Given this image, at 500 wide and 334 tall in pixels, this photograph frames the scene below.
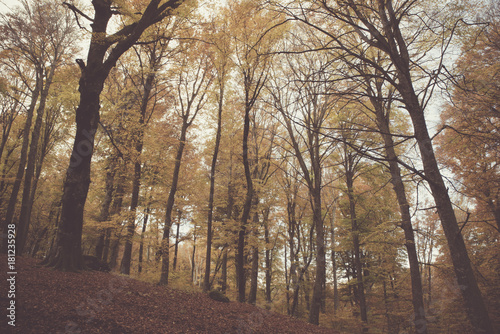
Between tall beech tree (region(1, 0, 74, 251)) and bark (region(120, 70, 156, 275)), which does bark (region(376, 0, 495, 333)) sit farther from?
tall beech tree (region(1, 0, 74, 251))

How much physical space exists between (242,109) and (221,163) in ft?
12.7

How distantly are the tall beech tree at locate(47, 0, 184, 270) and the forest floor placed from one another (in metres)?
0.51

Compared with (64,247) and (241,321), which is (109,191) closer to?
(64,247)

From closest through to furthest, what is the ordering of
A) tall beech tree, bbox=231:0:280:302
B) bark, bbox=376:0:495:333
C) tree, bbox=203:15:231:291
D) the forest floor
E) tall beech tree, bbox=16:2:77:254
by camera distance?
bark, bbox=376:0:495:333 → the forest floor → tall beech tree, bbox=231:0:280:302 → tree, bbox=203:15:231:291 → tall beech tree, bbox=16:2:77:254

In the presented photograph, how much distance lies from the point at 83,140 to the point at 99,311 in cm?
391

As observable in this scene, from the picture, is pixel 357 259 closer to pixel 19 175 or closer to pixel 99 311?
pixel 99 311

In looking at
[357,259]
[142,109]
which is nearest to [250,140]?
[142,109]

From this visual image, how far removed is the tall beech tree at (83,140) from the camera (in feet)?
17.6

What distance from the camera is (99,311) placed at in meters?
3.52

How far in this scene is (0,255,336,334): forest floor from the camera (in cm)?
289

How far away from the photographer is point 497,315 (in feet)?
26.4

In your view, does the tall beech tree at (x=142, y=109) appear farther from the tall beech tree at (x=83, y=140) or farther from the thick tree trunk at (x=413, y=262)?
the thick tree trunk at (x=413, y=262)

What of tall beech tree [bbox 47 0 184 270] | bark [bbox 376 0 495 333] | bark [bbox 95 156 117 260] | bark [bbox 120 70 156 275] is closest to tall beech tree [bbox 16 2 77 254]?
bark [bbox 95 156 117 260]

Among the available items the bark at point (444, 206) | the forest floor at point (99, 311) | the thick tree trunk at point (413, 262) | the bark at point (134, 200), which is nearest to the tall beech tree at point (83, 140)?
the forest floor at point (99, 311)
